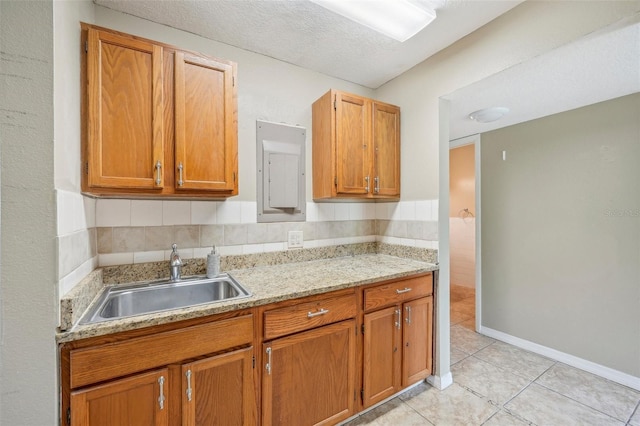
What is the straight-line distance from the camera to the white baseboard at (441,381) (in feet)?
6.28

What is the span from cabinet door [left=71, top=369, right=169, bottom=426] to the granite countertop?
0.22 metres

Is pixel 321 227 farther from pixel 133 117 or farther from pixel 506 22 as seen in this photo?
pixel 506 22

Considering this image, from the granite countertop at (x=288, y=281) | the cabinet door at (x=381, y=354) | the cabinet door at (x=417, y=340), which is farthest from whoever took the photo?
the cabinet door at (x=417, y=340)

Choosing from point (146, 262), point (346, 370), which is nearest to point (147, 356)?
point (146, 262)

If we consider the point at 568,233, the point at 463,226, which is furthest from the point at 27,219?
the point at 463,226

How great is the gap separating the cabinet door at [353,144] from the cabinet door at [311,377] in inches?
39.2

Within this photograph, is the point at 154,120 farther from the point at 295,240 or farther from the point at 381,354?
the point at 381,354

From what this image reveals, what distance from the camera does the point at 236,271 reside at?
5.88ft

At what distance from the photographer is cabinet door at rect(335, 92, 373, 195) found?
1.96 m

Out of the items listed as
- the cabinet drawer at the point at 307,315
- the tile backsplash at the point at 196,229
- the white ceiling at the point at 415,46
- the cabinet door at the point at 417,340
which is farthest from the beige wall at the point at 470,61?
the cabinet drawer at the point at 307,315

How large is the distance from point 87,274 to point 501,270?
3.29 metres

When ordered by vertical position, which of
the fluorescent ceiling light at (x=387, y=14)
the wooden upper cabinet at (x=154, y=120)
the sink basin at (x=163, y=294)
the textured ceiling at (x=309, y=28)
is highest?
the textured ceiling at (x=309, y=28)

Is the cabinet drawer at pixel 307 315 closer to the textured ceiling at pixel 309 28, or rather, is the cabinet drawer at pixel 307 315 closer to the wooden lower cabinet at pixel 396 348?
the wooden lower cabinet at pixel 396 348

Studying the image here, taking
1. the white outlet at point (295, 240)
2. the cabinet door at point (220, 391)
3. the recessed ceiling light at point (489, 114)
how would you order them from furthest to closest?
1. the recessed ceiling light at point (489, 114)
2. the white outlet at point (295, 240)
3. the cabinet door at point (220, 391)
